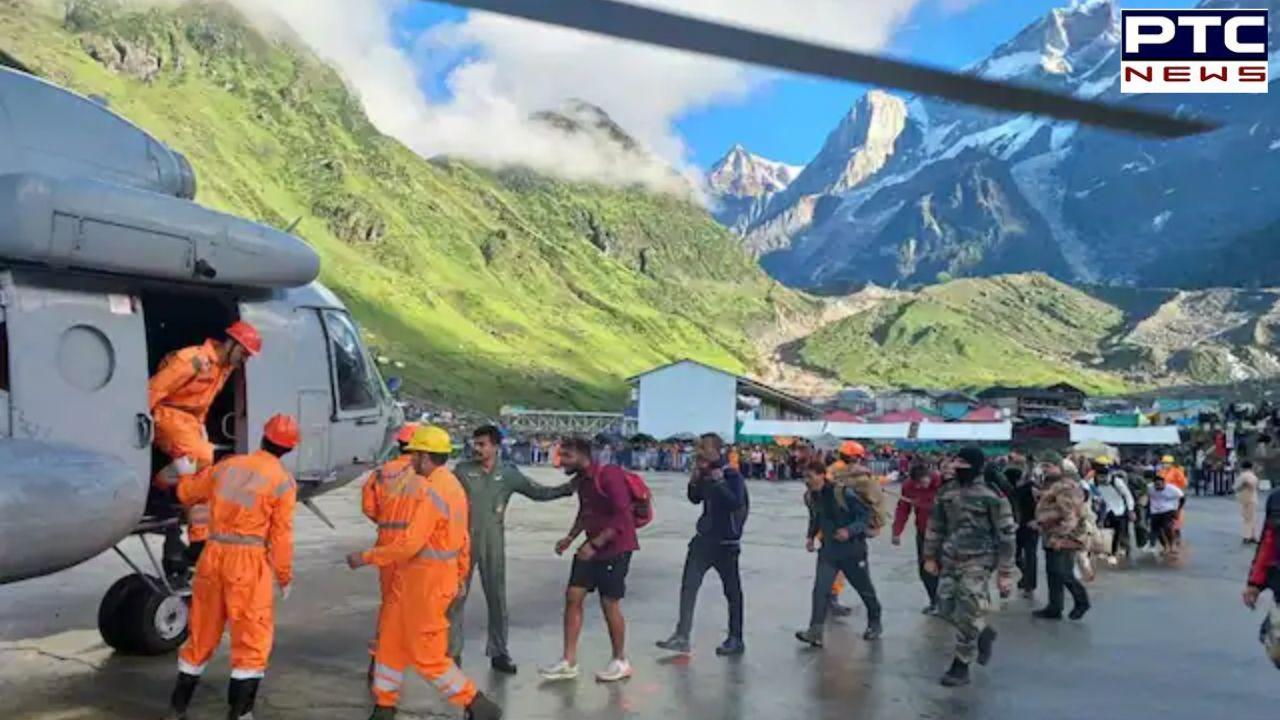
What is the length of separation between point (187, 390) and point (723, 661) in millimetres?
4625

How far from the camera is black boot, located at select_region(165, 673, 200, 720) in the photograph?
6410mm

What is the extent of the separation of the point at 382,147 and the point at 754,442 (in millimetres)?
134607

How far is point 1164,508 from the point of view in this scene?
17.4 meters

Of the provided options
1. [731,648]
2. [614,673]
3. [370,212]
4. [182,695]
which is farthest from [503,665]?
→ [370,212]

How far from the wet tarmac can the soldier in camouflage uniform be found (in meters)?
0.45

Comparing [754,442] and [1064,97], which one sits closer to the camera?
[1064,97]

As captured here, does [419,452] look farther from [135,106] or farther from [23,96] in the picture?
[135,106]

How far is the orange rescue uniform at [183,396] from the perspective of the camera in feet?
25.0

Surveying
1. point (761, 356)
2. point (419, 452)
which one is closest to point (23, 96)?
point (419, 452)

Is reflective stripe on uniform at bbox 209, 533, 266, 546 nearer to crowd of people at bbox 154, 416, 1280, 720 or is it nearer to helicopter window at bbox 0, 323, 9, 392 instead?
crowd of people at bbox 154, 416, 1280, 720

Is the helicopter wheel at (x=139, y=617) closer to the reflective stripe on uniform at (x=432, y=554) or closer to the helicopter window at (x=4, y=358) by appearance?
the helicopter window at (x=4, y=358)

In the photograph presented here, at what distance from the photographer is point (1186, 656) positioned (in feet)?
31.8

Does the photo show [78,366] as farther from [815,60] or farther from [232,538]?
[815,60]

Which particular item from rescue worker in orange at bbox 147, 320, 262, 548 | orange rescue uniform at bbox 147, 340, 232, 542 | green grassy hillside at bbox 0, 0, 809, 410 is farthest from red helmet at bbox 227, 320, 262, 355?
green grassy hillside at bbox 0, 0, 809, 410
